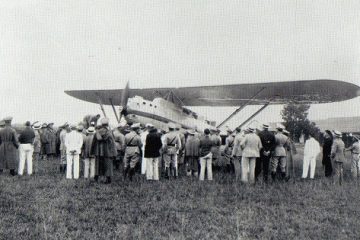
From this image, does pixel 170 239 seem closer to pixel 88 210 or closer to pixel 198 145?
pixel 88 210

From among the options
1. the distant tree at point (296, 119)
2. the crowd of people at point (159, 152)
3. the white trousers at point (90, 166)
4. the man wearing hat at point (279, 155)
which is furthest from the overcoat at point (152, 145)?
the distant tree at point (296, 119)

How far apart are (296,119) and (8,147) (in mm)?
52801

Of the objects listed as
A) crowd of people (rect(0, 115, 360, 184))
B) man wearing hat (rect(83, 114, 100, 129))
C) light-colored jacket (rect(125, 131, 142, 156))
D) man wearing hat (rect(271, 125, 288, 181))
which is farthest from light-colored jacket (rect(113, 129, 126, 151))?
man wearing hat (rect(83, 114, 100, 129))

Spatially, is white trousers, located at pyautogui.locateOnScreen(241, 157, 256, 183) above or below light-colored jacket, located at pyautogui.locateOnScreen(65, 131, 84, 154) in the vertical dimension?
below

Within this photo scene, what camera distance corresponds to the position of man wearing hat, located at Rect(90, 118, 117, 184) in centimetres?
1009

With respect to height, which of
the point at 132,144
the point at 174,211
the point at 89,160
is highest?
the point at 132,144

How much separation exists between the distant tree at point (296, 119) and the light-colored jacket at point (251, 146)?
42.6 meters

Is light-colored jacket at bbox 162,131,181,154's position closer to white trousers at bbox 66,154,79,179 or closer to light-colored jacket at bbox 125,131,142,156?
light-colored jacket at bbox 125,131,142,156

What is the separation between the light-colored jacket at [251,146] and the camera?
420 inches

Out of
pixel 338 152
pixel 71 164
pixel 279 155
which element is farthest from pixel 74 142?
pixel 338 152

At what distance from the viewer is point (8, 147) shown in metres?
11.5

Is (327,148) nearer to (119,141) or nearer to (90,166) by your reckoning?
(119,141)

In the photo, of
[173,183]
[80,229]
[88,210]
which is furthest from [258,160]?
[80,229]

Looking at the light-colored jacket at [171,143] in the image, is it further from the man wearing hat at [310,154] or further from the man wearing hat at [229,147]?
the man wearing hat at [310,154]
